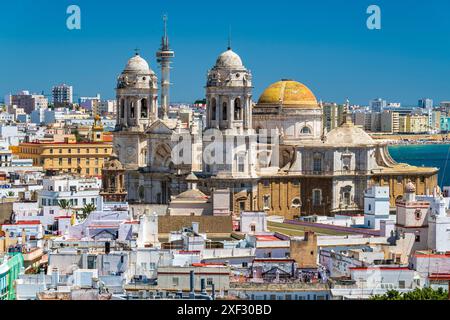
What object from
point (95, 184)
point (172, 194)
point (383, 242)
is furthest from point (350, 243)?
point (95, 184)

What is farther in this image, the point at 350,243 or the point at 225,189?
the point at 225,189

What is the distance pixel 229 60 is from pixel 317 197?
351 cm

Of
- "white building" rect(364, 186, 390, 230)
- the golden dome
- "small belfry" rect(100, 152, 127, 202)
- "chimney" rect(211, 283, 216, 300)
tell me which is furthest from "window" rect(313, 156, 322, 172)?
"chimney" rect(211, 283, 216, 300)

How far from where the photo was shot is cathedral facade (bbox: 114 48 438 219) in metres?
25.9

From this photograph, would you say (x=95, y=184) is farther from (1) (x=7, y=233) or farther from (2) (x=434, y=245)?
(2) (x=434, y=245)

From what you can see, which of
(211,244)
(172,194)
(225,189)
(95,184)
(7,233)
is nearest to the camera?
(211,244)

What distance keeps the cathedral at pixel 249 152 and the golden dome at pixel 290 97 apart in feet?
0.07

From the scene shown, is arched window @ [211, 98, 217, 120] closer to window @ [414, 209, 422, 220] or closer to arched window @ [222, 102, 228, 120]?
arched window @ [222, 102, 228, 120]

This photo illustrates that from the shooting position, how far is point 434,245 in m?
18.4

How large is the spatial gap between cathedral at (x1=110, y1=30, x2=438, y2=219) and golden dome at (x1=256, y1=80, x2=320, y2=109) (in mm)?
22

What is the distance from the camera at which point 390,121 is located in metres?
106
